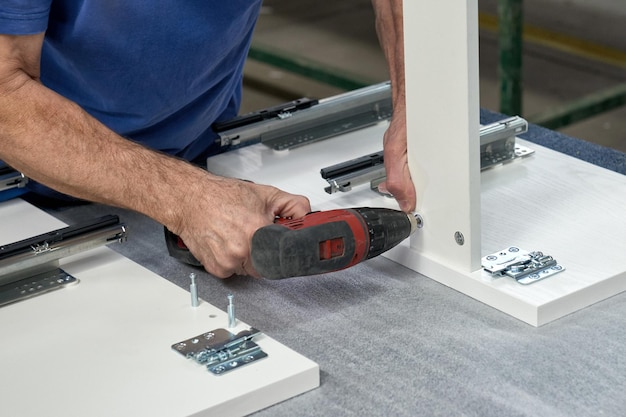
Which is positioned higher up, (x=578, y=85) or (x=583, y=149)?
(x=583, y=149)

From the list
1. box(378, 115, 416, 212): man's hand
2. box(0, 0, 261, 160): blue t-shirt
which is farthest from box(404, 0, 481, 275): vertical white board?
box(0, 0, 261, 160): blue t-shirt

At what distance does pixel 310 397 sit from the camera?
44.8 inches

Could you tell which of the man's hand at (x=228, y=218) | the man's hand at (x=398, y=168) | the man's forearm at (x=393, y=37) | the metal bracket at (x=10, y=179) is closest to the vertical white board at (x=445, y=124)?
the man's hand at (x=398, y=168)

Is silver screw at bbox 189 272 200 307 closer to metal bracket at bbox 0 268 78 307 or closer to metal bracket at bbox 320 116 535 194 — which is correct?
metal bracket at bbox 0 268 78 307

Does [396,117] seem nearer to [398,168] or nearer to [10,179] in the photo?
[398,168]

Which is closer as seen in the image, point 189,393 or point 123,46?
Answer: point 189,393

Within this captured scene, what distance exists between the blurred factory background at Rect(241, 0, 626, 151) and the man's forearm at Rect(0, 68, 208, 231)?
228cm

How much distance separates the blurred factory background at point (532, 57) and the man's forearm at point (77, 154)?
89.8 inches

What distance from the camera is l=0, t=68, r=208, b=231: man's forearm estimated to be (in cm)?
136

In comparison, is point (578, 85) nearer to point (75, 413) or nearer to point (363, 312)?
point (363, 312)

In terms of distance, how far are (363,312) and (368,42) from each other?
143 inches

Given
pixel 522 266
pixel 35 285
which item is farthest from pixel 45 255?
pixel 522 266

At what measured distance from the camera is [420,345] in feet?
3.99

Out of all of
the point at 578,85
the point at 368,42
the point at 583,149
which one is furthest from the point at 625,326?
the point at 368,42
